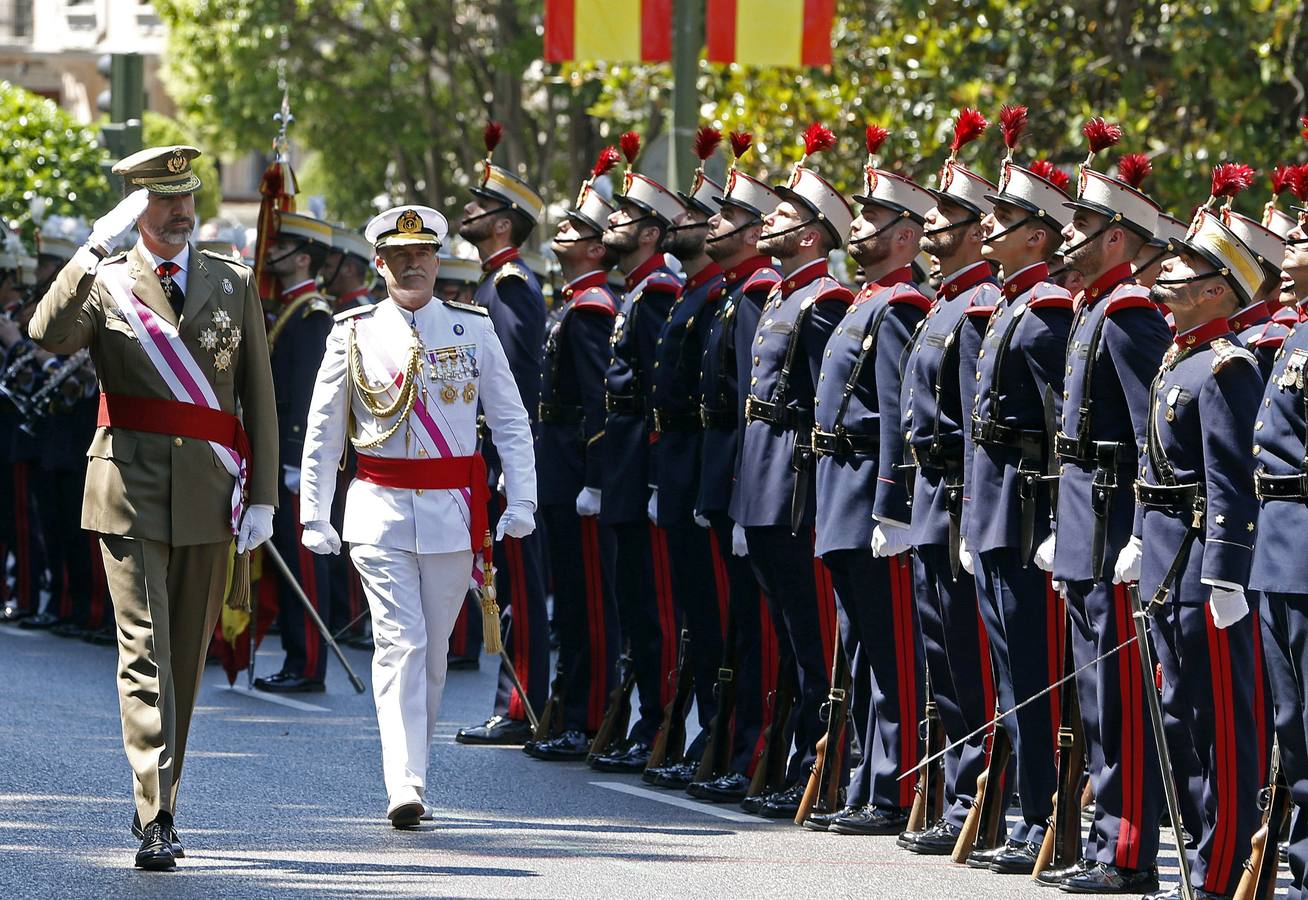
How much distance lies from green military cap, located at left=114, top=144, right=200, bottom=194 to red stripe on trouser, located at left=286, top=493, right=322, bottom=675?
15.0ft

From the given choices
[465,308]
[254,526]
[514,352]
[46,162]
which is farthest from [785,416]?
[46,162]

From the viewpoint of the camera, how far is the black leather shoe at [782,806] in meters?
9.77

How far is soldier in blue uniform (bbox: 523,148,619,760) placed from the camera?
37.1 feet

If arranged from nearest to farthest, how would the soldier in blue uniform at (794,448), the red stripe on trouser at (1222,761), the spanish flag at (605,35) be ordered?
Answer: 1. the red stripe on trouser at (1222,761)
2. the soldier in blue uniform at (794,448)
3. the spanish flag at (605,35)

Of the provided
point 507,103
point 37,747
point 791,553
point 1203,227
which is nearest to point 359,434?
point 791,553

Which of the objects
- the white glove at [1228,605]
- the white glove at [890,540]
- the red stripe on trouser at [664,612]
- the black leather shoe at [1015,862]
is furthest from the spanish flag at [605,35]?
the white glove at [1228,605]

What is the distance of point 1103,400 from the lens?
8297 mm

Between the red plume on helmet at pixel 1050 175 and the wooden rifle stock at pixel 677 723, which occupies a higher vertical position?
the red plume on helmet at pixel 1050 175

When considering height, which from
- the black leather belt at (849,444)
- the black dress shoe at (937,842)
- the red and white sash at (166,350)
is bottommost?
the black dress shoe at (937,842)

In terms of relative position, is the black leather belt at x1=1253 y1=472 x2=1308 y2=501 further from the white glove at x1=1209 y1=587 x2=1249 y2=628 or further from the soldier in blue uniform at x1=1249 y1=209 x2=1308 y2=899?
the white glove at x1=1209 y1=587 x2=1249 y2=628

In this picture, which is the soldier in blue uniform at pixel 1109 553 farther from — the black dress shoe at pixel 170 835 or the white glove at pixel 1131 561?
the black dress shoe at pixel 170 835

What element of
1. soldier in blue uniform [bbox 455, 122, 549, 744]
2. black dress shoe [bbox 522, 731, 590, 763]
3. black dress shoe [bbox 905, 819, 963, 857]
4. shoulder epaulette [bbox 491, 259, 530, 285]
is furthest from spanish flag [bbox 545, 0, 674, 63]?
black dress shoe [bbox 905, 819, 963, 857]

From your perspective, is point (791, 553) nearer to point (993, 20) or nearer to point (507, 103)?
point (993, 20)

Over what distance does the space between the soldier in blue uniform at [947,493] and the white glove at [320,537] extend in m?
1.96
